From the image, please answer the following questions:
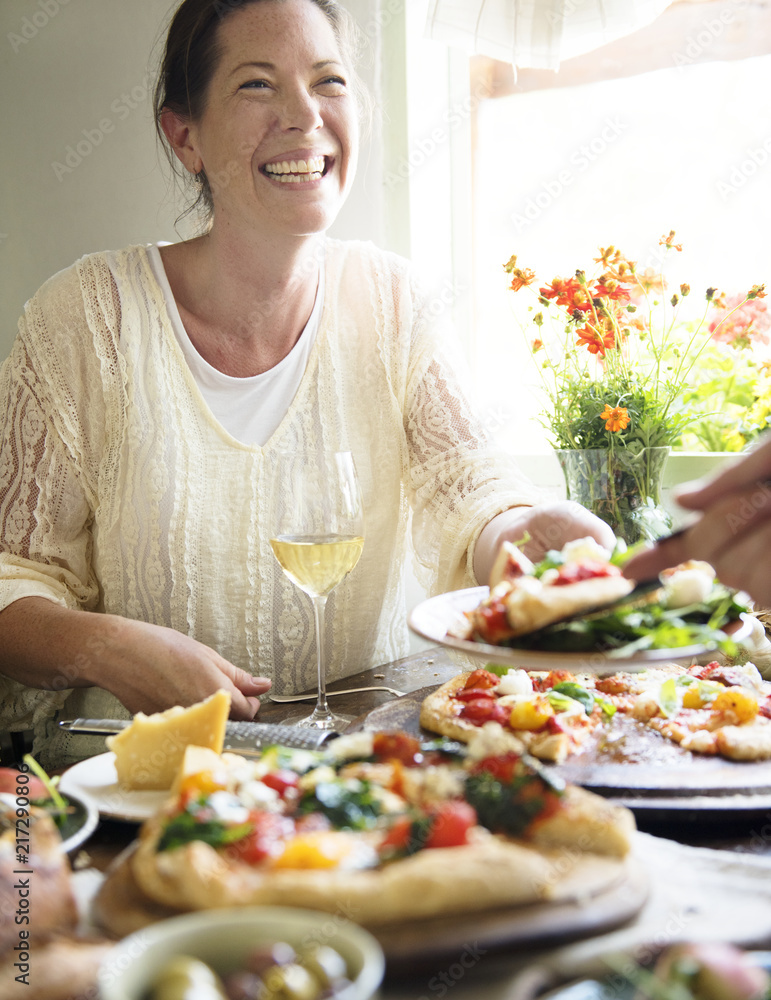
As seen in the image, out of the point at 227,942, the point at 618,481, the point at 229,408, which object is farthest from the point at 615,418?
the point at 227,942

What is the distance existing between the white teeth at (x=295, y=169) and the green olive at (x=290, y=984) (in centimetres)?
152

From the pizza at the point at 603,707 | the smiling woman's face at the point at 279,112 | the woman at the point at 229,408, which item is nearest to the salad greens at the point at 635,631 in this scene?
the pizza at the point at 603,707

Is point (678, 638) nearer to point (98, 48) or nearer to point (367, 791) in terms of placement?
point (367, 791)

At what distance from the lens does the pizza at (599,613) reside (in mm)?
835

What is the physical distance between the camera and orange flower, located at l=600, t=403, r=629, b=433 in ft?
6.30

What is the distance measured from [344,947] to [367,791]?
24 centimetres

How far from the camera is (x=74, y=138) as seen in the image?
3.10m

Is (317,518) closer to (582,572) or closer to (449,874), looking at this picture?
(582,572)

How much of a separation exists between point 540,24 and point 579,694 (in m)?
1.21

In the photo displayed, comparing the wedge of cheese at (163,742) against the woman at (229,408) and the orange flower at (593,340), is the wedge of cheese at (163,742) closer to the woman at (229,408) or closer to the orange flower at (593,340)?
the woman at (229,408)

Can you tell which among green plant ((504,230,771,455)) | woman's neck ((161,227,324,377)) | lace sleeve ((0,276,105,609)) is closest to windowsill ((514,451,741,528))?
green plant ((504,230,771,455))

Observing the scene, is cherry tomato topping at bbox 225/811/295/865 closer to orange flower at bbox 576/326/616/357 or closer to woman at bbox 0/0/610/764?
woman at bbox 0/0/610/764

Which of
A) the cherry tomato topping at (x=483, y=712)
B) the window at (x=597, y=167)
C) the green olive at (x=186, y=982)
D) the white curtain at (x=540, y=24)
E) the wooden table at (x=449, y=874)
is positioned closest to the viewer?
the green olive at (x=186, y=982)

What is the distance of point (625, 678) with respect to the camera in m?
1.36
